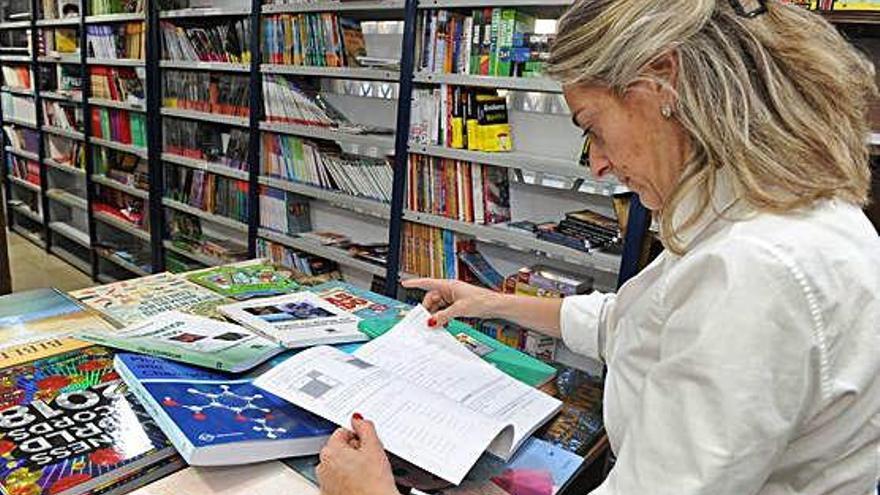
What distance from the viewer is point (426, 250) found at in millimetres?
2566

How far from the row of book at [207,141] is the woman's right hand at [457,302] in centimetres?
223

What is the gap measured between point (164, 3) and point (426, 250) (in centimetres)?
234

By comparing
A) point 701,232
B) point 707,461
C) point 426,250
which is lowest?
point 426,250

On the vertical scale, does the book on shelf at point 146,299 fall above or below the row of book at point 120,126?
below

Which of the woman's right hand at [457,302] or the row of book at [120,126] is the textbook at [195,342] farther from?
the row of book at [120,126]

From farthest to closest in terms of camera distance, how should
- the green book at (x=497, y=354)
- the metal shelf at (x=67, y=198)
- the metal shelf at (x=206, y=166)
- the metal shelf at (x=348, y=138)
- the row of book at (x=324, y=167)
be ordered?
the metal shelf at (x=67, y=198) → the metal shelf at (x=206, y=166) → the row of book at (x=324, y=167) → the metal shelf at (x=348, y=138) → the green book at (x=497, y=354)

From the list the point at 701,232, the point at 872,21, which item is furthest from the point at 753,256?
the point at 872,21

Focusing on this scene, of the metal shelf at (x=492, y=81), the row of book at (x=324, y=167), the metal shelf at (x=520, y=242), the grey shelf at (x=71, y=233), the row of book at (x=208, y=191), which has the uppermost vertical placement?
the metal shelf at (x=492, y=81)

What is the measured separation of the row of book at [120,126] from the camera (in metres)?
3.98

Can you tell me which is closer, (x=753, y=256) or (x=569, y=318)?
(x=753, y=256)

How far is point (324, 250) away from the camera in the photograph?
9.66ft

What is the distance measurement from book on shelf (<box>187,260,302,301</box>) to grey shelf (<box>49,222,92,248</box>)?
3549 millimetres

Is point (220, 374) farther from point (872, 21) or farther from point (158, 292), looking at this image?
point (872, 21)

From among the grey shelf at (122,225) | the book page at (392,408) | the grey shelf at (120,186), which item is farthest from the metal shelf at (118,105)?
the book page at (392,408)
